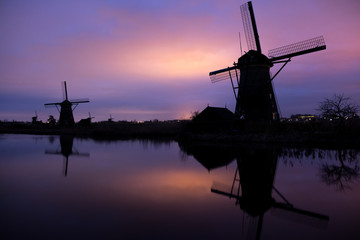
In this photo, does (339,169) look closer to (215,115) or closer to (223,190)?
(223,190)

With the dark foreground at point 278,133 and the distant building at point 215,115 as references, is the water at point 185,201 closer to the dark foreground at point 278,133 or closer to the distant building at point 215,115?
the dark foreground at point 278,133

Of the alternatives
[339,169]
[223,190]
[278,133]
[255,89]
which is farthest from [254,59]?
[223,190]

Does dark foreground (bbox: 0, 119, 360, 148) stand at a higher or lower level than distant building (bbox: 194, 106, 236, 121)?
lower

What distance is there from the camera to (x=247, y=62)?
23375 mm

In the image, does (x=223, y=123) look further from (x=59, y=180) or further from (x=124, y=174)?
(x=59, y=180)

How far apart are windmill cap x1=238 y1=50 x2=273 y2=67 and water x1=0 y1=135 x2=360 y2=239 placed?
1306 centimetres

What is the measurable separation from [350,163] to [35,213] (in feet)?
44.1

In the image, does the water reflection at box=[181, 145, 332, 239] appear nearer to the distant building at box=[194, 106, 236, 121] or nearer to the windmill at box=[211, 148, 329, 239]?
the windmill at box=[211, 148, 329, 239]

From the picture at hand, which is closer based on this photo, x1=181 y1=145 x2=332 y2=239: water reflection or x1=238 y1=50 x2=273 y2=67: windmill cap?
x1=181 y1=145 x2=332 y2=239: water reflection

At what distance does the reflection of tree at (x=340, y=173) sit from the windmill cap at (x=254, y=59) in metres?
12.8

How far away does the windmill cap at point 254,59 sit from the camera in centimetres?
2320

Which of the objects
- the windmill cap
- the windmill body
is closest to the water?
the windmill body

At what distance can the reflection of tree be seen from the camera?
8.76 metres

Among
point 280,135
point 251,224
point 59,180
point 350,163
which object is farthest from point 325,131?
point 59,180
